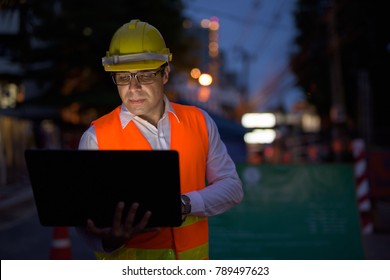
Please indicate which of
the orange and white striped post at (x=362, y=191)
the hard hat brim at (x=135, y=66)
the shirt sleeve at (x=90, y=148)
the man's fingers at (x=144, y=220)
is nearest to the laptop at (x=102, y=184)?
the man's fingers at (x=144, y=220)

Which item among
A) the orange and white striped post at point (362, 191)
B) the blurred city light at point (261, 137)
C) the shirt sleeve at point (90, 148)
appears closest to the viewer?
the shirt sleeve at point (90, 148)

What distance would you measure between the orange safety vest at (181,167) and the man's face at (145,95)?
69 millimetres

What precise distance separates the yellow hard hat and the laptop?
1.33 ft

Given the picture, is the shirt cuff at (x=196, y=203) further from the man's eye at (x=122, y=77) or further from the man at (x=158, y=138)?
the man's eye at (x=122, y=77)

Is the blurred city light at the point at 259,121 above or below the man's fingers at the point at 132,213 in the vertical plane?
below

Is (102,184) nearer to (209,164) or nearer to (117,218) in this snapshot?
(117,218)

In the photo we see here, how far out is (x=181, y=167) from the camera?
2857 millimetres

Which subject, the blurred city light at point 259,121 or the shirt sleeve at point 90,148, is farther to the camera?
the blurred city light at point 259,121

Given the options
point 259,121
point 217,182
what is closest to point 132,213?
point 217,182

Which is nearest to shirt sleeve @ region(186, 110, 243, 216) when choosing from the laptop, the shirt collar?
the shirt collar

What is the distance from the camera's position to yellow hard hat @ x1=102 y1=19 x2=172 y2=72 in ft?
9.02

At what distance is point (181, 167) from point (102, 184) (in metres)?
0.42

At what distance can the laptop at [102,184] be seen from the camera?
2.48m
